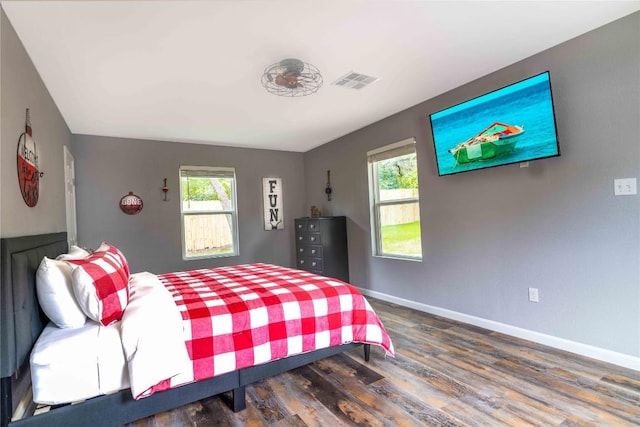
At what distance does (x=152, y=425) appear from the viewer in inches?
→ 68.7

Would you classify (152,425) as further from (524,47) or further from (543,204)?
(524,47)

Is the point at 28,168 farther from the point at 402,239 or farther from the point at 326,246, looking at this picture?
the point at 402,239

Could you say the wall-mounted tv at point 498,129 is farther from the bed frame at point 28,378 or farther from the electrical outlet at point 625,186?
the bed frame at point 28,378

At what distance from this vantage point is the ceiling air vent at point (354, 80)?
2.69 meters

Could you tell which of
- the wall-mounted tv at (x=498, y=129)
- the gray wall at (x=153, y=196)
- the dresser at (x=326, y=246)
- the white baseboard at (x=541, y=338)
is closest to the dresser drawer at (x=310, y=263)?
the dresser at (x=326, y=246)

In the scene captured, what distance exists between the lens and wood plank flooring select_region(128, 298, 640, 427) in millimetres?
1707

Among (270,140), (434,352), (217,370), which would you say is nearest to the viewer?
(217,370)

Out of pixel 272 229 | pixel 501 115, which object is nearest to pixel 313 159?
pixel 272 229

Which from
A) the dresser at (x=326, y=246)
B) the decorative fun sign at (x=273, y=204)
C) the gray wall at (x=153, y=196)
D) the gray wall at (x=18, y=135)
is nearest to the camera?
the gray wall at (x=18, y=135)

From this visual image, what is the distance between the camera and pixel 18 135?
185cm

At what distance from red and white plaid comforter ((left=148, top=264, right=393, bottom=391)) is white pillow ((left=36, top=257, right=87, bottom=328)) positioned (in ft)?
1.64

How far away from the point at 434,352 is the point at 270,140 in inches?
137

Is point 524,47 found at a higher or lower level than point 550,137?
higher

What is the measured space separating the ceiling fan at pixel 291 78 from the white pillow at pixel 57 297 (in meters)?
1.86
